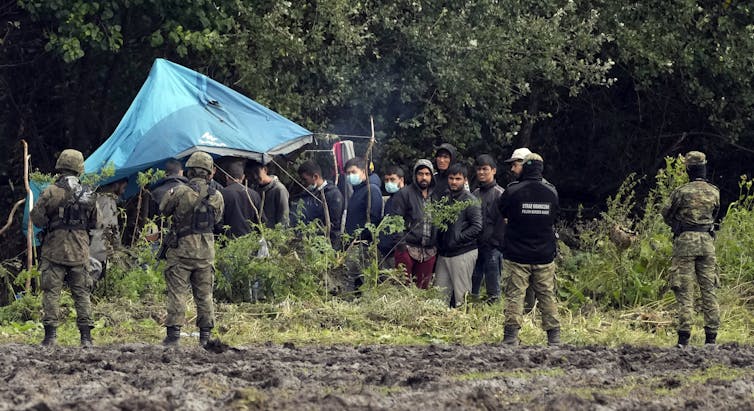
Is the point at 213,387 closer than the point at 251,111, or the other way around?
the point at 213,387

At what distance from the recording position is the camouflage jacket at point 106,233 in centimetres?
1446

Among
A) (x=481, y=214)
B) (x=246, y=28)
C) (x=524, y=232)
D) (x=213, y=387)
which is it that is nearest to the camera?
(x=213, y=387)

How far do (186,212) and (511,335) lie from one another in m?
3.22

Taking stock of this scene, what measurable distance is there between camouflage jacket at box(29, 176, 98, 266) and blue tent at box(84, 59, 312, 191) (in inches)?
124

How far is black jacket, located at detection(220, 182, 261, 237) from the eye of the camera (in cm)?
1498

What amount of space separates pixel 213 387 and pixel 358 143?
40.2 feet

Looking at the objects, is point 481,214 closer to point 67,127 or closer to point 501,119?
point 501,119

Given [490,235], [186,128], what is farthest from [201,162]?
[186,128]

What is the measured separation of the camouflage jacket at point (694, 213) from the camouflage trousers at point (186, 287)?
450cm

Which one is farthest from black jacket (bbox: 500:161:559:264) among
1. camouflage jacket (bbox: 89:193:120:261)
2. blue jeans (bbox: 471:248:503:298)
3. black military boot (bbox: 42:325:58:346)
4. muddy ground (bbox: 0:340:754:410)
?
camouflage jacket (bbox: 89:193:120:261)

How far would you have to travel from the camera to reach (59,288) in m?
12.6

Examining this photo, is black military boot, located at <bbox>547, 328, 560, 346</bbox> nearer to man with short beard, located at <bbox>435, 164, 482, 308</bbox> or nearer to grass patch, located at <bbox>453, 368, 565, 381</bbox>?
man with short beard, located at <bbox>435, 164, 482, 308</bbox>

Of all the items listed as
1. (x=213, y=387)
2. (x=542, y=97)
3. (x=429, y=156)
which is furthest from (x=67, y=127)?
(x=213, y=387)

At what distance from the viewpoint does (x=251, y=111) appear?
17500 mm
